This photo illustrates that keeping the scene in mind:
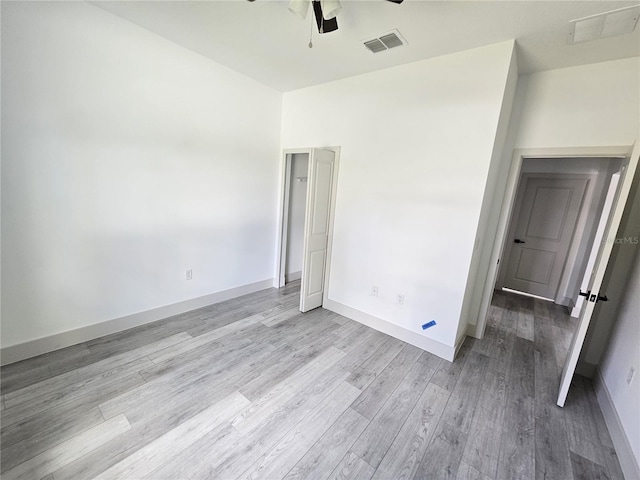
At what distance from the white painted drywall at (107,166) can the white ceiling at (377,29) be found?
0.37 m

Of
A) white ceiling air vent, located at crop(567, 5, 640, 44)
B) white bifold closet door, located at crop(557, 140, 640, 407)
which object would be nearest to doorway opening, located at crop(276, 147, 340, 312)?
white ceiling air vent, located at crop(567, 5, 640, 44)

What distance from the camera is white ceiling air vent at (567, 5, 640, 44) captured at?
1.67 meters

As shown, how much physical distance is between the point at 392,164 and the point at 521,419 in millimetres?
2444

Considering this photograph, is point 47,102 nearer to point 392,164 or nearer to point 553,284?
point 392,164

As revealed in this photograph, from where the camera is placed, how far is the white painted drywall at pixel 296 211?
4.14m

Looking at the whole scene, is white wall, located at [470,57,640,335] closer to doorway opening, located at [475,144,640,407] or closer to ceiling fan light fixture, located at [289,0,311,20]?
doorway opening, located at [475,144,640,407]

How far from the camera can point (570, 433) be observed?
1878 millimetres

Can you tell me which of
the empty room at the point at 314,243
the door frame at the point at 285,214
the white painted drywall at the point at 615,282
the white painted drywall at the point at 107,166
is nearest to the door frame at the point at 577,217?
the white painted drywall at the point at 615,282

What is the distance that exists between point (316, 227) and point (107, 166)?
7.10ft

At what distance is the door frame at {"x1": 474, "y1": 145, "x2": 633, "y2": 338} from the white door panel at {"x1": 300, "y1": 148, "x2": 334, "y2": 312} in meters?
1.94

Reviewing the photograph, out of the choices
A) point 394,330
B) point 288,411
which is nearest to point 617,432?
point 394,330

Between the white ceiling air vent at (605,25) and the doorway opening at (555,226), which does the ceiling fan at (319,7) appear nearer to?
the white ceiling air vent at (605,25)

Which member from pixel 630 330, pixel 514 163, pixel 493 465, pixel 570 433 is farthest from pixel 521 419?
pixel 514 163

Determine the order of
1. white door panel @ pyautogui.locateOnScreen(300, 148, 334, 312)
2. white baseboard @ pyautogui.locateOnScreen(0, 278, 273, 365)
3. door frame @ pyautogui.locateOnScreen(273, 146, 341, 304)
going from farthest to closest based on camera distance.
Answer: door frame @ pyautogui.locateOnScreen(273, 146, 341, 304)
white door panel @ pyautogui.locateOnScreen(300, 148, 334, 312)
white baseboard @ pyautogui.locateOnScreen(0, 278, 273, 365)
